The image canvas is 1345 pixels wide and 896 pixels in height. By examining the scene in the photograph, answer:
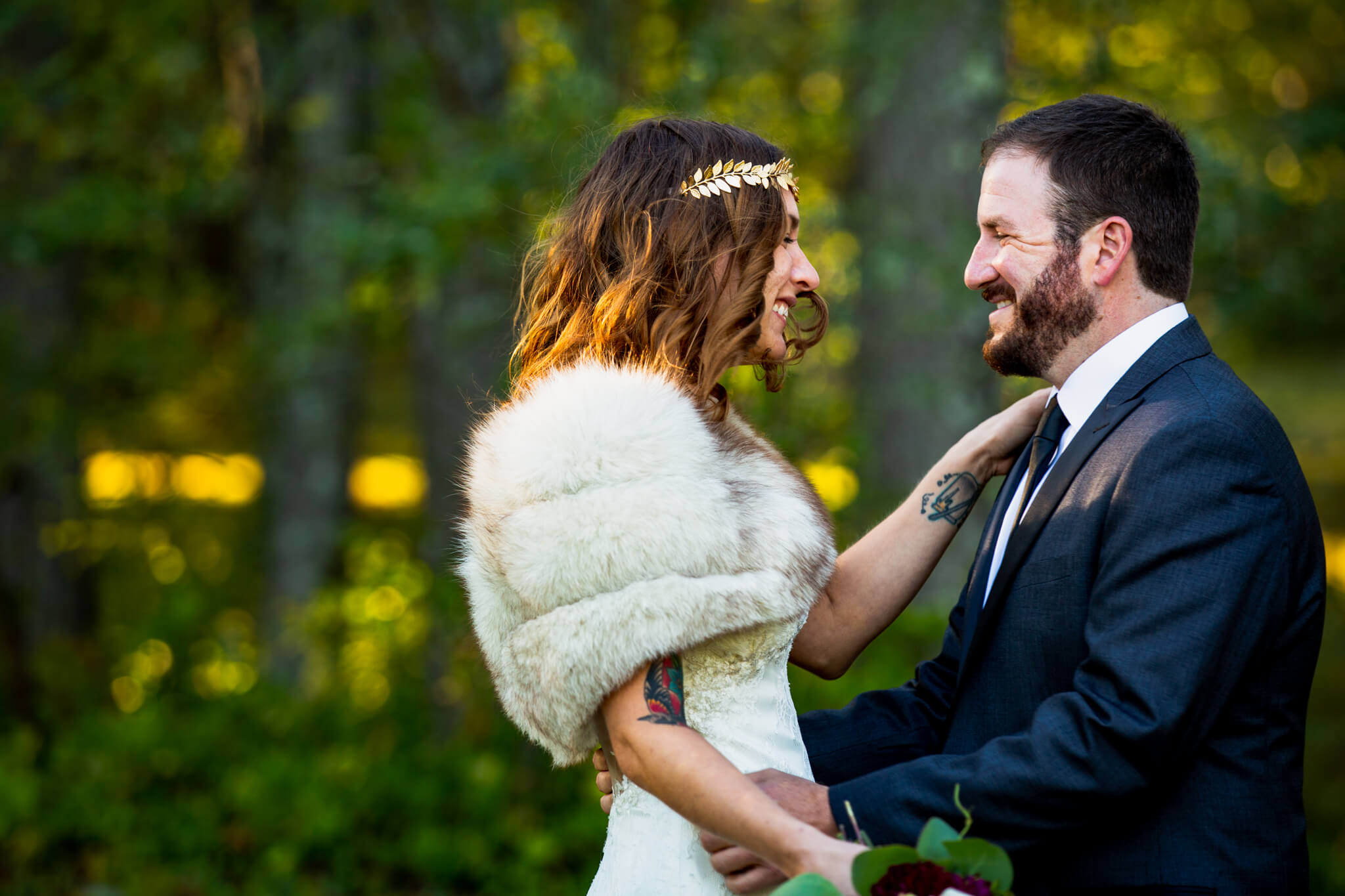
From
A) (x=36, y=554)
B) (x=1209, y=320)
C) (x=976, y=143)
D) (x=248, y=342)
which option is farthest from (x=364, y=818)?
(x=1209, y=320)

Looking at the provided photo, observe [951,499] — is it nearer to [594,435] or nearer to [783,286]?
[783,286]

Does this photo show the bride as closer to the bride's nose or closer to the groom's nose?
the bride's nose

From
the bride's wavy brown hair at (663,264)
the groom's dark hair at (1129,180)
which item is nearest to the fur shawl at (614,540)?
the bride's wavy brown hair at (663,264)

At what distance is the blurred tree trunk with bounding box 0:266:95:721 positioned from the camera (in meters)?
7.18

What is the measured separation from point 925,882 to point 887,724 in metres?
1.00

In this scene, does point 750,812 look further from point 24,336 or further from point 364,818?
point 24,336

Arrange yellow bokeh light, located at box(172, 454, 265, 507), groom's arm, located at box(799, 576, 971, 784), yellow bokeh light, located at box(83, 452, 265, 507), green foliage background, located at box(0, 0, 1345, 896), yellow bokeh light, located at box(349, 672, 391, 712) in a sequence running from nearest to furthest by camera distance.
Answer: groom's arm, located at box(799, 576, 971, 784)
green foliage background, located at box(0, 0, 1345, 896)
yellow bokeh light, located at box(349, 672, 391, 712)
yellow bokeh light, located at box(83, 452, 265, 507)
yellow bokeh light, located at box(172, 454, 265, 507)

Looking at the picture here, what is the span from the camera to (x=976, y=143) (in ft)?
16.7

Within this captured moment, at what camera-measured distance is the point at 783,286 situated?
2.48 metres

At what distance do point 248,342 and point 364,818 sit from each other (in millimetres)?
3202

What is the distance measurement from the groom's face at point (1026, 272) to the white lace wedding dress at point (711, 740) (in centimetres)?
80

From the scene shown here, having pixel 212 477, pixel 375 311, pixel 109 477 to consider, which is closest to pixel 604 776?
pixel 375 311

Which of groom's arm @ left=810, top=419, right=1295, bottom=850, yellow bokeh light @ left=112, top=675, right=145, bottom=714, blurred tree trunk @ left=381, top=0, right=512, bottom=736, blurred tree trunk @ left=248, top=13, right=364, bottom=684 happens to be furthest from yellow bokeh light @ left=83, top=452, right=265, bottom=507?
groom's arm @ left=810, top=419, right=1295, bottom=850

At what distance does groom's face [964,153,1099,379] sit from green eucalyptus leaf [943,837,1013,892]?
110 centimetres
